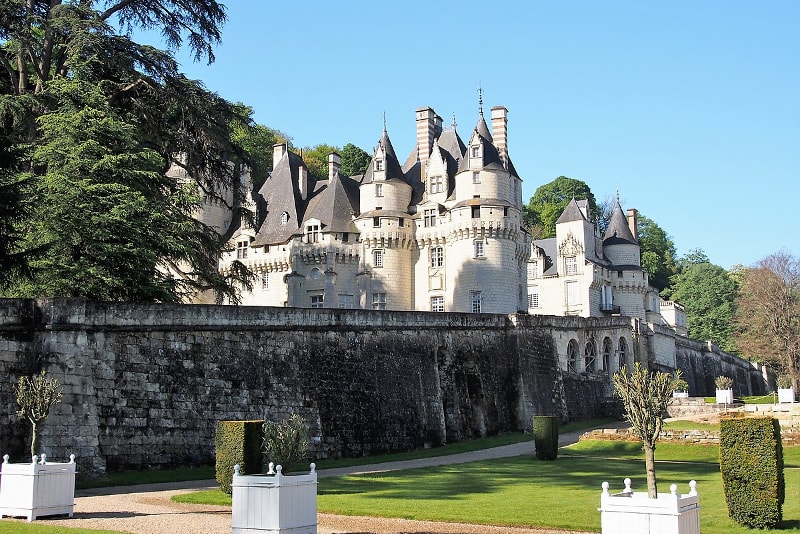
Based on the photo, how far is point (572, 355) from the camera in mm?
45281

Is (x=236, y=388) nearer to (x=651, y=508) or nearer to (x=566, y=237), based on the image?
(x=651, y=508)

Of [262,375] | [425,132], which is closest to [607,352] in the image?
[425,132]

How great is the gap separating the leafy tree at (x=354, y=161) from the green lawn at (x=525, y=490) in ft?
159

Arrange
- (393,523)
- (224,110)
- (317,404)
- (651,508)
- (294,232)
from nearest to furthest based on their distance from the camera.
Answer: (651,508), (393,523), (317,404), (224,110), (294,232)

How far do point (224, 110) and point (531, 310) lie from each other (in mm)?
42532

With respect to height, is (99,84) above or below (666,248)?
below

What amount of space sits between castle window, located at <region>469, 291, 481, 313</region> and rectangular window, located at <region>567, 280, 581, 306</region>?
62.9 ft

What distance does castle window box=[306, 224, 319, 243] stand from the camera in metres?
50.7

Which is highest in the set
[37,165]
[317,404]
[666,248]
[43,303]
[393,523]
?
[666,248]

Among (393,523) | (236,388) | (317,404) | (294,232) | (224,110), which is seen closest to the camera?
(393,523)

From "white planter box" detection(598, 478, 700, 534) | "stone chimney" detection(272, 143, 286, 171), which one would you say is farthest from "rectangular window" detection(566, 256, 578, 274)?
"white planter box" detection(598, 478, 700, 534)

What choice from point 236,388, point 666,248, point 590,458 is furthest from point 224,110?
point 666,248

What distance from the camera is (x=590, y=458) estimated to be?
2853 cm

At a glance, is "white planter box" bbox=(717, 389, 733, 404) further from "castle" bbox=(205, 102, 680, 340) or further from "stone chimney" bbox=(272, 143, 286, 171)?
"stone chimney" bbox=(272, 143, 286, 171)
